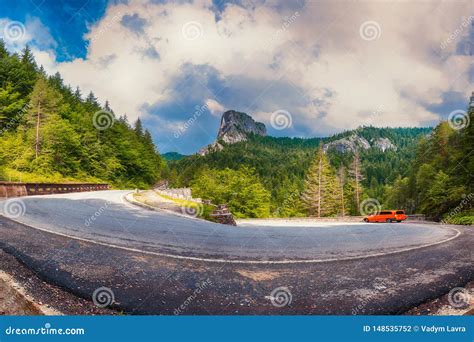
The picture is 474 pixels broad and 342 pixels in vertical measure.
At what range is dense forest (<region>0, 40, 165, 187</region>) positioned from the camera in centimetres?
3372

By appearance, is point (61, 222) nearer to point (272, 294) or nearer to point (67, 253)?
point (67, 253)

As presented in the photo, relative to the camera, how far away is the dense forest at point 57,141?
1328 inches

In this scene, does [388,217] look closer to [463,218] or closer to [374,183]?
[463,218]

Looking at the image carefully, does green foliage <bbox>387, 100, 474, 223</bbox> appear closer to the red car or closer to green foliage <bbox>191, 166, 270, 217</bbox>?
the red car

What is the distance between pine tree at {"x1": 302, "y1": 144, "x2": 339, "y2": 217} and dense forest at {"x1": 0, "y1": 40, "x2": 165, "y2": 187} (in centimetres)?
2779

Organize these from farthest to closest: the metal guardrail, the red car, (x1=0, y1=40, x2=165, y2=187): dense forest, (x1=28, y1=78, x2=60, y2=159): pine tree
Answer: (x1=28, y1=78, x2=60, y2=159): pine tree
(x1=0, y1=40, x2=165, y2=187): dense forest
the red car
the metal guardrail

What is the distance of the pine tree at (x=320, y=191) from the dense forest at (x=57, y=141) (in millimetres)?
27788

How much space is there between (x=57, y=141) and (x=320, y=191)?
40.1m

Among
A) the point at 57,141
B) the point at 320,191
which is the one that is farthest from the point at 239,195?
the point at 57,141

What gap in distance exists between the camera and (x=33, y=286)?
164 inches

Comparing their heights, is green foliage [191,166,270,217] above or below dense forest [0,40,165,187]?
below

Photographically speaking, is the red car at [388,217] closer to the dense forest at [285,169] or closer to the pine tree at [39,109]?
the dense forest at [285,169]

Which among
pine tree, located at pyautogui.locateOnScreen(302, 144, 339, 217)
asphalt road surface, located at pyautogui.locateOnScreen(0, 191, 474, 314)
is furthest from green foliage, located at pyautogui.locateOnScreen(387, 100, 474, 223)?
asphalt road surface, located at pyautogui.locateOnScreen(0, 191, 474, 314)
